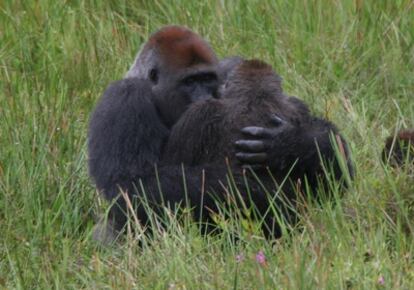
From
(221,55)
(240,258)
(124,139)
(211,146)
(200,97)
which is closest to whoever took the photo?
(240,258)

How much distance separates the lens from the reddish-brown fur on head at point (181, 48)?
4.99 metres

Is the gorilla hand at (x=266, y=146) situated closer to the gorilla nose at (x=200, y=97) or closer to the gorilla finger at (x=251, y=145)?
the gorilla finger at (x=251, y=145)

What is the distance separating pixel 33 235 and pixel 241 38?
2294 millimetres

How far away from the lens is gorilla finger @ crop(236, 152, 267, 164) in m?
4.49

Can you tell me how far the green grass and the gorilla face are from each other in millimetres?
456

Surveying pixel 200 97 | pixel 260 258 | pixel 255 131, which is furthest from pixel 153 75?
pixel 260 258

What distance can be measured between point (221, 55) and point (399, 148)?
163cm

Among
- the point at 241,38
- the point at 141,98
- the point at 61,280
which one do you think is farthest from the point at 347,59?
the point at 61,280

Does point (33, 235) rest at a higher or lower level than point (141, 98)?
lower

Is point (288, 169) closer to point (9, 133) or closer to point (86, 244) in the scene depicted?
point (86, 244)

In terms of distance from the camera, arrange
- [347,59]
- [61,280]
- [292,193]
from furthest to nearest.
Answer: [347,59] < [292,193] < [61,280]

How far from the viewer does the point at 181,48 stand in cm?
500

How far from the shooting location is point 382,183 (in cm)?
428

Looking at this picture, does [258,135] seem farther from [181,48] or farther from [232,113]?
[181,48]
